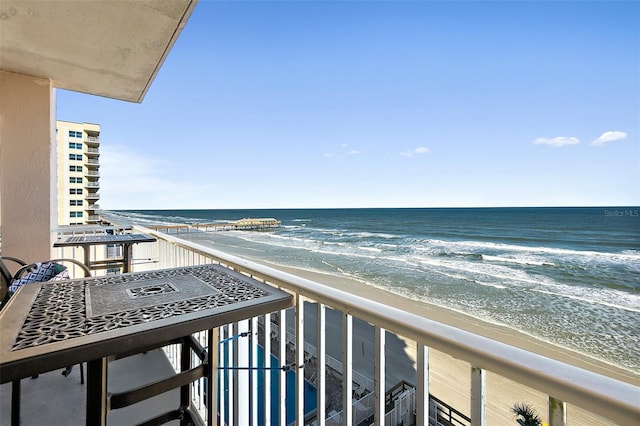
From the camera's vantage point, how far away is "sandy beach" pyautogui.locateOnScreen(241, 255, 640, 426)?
4.98 m

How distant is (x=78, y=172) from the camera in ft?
85.8

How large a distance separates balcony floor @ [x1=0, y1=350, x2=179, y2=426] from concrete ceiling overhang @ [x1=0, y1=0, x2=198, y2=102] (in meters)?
2.26

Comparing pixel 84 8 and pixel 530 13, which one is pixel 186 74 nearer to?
pixel 84 8

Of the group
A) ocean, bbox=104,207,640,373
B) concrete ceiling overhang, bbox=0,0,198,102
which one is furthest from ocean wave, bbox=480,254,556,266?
concrete ceiling overhang, bbox=0,0,198,102

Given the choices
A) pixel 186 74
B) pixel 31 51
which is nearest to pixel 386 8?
pixel 186 74

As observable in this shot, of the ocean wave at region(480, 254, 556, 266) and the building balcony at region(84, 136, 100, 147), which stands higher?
the building balcony at region(84, 136, 100, 147)

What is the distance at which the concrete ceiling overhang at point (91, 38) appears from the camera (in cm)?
182

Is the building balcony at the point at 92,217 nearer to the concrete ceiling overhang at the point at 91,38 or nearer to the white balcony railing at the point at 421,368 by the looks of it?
the concrete ceiling overhang at the point at 91,38

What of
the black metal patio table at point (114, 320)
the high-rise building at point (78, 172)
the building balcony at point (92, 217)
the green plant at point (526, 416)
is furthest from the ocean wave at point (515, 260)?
the building balcony at point (92, 217)

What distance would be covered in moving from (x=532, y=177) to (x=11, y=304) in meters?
41.0

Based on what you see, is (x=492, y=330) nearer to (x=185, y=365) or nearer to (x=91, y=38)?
(x=185, y=365)

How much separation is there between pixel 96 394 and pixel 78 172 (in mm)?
32919

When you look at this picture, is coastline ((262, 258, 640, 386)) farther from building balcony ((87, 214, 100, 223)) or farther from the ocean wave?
building balcony ((87, 214, 100, 223))

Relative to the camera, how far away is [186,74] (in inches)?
304
